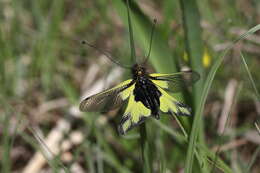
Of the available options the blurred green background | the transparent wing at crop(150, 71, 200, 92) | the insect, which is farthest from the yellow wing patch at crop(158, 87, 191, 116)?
the blurred green background

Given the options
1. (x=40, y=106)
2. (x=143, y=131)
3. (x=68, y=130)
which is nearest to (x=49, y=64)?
(x=40, y=106)

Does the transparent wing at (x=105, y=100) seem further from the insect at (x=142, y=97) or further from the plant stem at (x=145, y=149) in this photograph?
A: the plant stem at (x=145, y=149)

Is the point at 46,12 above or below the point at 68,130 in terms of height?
above

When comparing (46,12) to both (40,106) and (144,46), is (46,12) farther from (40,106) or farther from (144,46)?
(144,46)

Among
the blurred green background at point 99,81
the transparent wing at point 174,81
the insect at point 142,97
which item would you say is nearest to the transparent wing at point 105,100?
the insect at point 142,97

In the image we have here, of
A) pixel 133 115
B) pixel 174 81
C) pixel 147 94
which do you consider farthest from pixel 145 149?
pixel 174 81

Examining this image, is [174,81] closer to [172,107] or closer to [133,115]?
[172,107]
